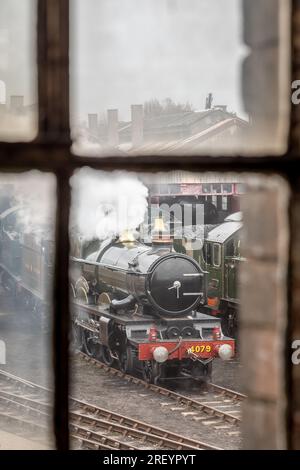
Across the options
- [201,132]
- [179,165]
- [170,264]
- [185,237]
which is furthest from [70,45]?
[185,237]

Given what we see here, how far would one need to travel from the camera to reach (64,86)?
806 millimetres

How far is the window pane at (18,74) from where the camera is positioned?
81 centimetres

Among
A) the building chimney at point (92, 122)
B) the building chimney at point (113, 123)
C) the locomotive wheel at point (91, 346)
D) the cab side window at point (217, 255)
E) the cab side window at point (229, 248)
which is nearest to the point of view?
the building chimney at point (92, 122)

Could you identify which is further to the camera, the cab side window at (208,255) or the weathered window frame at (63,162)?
the cab side window at (208,255)

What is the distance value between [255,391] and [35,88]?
450 mm

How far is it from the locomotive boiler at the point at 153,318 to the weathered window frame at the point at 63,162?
4.40 m

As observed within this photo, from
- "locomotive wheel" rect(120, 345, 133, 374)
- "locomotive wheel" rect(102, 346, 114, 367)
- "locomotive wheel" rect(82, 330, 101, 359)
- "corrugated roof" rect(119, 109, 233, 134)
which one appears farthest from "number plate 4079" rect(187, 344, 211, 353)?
"corrugated roof" rect(119, 109, 233, 134)

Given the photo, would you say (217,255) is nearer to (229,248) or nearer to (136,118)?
(229,248)

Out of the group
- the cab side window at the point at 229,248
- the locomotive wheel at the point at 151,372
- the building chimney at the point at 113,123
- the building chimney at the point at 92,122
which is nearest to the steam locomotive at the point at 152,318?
the locomotive wheel at the point at 151,372

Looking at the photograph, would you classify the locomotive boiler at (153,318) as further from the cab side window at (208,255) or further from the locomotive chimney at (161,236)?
the cab side window at (208,255)

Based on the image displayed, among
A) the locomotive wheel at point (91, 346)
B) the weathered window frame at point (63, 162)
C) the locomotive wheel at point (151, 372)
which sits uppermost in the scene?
the weathered window frame at point (63, 162)

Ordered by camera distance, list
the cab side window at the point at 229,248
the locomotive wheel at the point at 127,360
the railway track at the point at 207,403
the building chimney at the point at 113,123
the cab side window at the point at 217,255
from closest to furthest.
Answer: the building chimney at the point at 113,123
the railway track at the point at 207,403
the locomotive wheel at the point at 127,360
the cab side window at the point at 229,248
the cab side window at the point at 217,255

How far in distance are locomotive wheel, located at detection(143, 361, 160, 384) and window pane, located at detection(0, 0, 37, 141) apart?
459 cm

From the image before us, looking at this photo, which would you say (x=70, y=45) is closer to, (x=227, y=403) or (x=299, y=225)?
(x=299, y=225)
